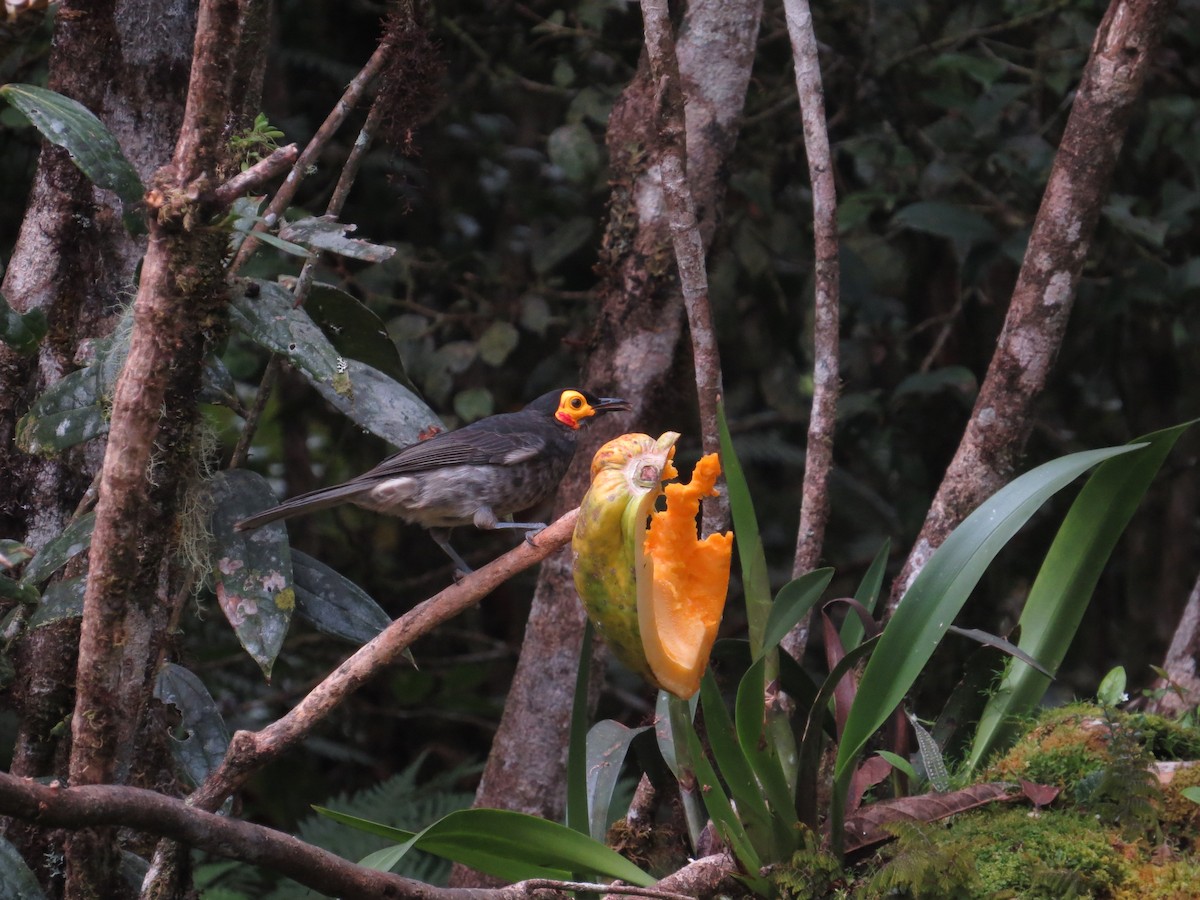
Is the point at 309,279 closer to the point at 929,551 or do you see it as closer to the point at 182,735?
the point at 182,735

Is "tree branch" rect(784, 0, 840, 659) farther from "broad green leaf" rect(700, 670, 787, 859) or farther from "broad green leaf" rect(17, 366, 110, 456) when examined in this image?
"broad green leaf" rect(17, 366, 110, 456)

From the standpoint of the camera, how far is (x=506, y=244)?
19.4 ft

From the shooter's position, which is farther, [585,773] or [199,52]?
[585,773]

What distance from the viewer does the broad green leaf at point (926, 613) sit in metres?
2.29

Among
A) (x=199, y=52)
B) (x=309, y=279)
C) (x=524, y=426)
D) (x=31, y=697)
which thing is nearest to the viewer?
(x=199, y=52)

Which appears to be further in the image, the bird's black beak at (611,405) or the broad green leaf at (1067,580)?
the bird's black beak at (611,405)

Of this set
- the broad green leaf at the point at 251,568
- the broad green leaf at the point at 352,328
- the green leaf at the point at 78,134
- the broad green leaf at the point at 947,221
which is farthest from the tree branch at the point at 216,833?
the broad green leaf at the point at 947,221

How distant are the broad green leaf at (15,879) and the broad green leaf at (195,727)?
1.44ft

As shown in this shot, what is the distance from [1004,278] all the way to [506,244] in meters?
2.38

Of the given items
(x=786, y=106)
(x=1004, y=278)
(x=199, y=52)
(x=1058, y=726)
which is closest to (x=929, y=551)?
(x=1058, y=726)

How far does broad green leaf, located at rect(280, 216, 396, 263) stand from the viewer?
2248 mm

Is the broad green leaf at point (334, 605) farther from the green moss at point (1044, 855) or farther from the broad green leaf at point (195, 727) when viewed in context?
the green moss at point (1044, 855)

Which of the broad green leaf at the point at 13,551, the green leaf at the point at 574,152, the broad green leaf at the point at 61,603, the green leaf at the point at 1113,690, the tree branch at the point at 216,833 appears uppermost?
the green leaf at the point at 574,152

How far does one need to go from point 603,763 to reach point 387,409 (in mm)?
953
